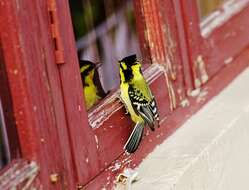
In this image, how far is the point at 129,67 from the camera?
2.33 m

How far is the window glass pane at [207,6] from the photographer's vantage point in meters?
2.87

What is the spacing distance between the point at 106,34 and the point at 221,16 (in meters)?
0.46

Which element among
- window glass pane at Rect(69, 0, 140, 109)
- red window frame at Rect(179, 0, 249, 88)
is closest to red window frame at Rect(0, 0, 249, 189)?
window glass pane at Rect(69, 0, 140, 109)

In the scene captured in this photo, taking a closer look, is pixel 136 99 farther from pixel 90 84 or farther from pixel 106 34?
pixel 106 34

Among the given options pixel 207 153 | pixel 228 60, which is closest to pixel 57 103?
pixel 207 153

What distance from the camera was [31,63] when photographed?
1868mm

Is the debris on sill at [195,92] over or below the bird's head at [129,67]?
below

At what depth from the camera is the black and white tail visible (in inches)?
90.4

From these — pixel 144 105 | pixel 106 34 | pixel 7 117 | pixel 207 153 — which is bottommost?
pixel 207 153

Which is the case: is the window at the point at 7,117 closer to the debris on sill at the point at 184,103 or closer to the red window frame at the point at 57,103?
the red window frame at the point at 57,103

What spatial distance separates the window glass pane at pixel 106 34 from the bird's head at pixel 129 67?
0.19 feet

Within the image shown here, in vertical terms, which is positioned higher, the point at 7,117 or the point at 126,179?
the point at 7,117

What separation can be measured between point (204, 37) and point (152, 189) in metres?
0.77

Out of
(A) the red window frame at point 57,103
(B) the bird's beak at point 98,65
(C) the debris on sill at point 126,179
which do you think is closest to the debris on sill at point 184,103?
(A) the red window frame at point 57,103
